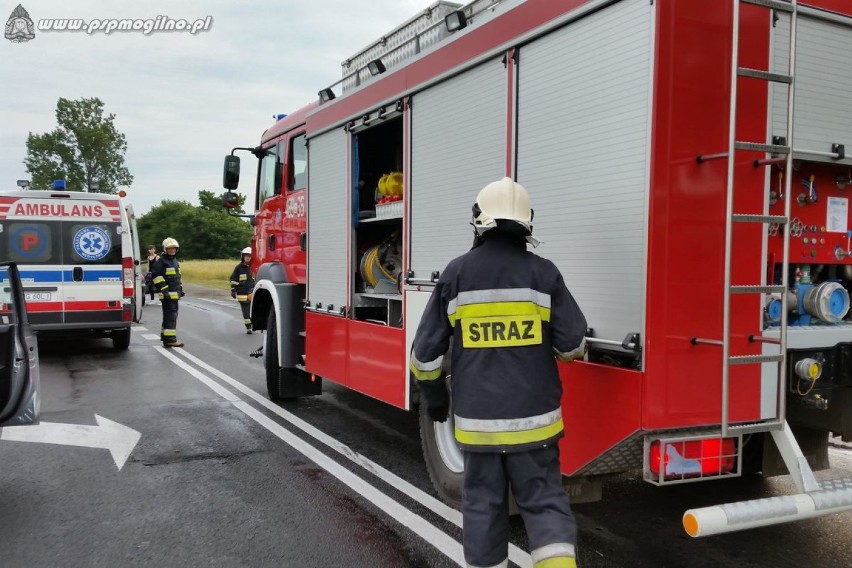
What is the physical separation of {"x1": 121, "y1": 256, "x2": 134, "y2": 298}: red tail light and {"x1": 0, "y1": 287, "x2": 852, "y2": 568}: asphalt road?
13.8 feet

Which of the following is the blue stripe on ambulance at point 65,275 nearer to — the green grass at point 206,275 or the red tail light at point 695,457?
the red tail light at point 695,457

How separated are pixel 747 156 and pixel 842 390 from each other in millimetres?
1306

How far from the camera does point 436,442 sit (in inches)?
176

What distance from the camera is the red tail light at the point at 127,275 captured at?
448 inches

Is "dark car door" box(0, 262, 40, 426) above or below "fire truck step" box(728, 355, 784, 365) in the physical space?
below

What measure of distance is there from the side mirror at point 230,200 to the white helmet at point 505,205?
214 inches

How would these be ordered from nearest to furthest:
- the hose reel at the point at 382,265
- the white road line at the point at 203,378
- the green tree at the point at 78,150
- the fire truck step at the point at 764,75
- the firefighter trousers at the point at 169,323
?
the fire truck step at the point at 764,75 → the hose reel at the point at 382,265 → the white road line at the point at 203,378 → the firefighter trousers at the point at 169,323 → the green tree at the point at 78,150

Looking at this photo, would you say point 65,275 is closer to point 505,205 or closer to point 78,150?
point 505,205

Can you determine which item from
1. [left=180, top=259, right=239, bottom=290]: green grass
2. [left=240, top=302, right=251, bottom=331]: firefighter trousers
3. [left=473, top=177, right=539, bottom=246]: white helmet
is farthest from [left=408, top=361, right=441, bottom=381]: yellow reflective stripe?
[left=180, top=259, right=239, bottom=290]: green grass

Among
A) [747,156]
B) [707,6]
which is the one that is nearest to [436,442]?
[747,156]

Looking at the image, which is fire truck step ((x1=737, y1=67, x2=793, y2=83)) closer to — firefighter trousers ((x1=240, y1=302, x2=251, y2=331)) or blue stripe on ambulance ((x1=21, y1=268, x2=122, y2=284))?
blue stripe on ambulance ((x1=21, y1=268, x2=122, y2=284))

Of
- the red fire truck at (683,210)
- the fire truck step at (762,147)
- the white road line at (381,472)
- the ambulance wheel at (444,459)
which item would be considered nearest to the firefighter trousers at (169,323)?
the white road line at (381,472)

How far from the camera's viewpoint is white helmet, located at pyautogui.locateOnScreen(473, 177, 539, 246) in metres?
2.96

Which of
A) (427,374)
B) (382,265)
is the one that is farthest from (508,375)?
(382,265)
